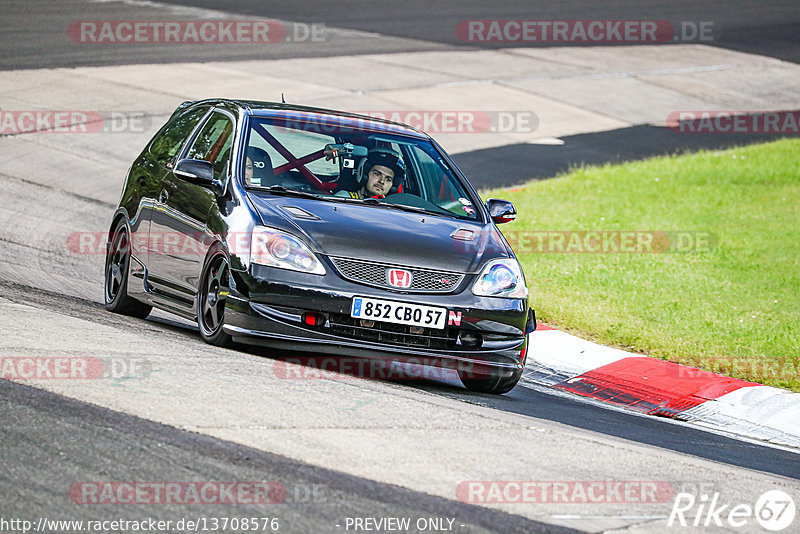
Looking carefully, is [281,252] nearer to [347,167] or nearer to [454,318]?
[454,318]

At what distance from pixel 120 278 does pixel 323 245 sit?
2.59m

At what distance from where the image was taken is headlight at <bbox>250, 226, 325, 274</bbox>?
23.6ft

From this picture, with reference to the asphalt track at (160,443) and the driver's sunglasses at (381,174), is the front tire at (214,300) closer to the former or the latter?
the asphalt track at (160,443)

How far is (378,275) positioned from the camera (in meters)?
7.22

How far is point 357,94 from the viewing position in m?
22.2

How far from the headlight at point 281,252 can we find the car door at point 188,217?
0.62 m

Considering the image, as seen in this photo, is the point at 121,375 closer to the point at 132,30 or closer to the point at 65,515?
the point at 65,515

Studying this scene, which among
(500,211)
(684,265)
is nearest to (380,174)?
(500,211)
